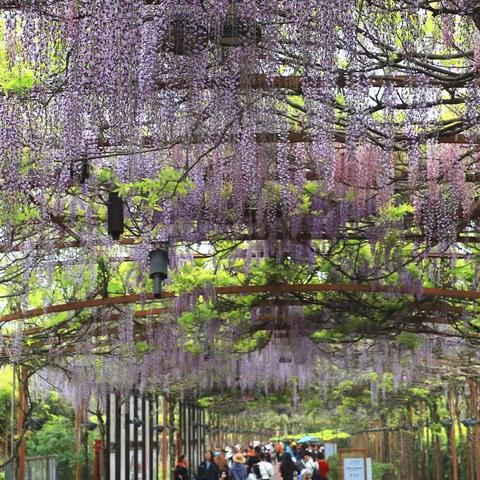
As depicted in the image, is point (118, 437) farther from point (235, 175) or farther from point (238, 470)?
point (235, 175)

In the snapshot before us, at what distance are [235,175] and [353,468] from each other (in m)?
7.64

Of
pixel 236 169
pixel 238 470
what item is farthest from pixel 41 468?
pixel 236 169

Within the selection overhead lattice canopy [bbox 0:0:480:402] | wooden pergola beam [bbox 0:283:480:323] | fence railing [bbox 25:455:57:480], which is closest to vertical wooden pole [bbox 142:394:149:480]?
fence railing [bbox 25:455:57:480]

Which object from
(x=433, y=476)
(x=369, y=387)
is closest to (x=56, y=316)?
(x=433, y=476)

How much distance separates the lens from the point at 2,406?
50.5 ft

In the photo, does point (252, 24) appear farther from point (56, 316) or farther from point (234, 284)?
point (56, 316)

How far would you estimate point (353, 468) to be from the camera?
1366cm

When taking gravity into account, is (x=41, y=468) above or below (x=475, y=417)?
below

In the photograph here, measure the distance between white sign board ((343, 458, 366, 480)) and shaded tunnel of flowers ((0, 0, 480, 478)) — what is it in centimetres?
153

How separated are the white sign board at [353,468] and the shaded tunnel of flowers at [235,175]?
5.03ft

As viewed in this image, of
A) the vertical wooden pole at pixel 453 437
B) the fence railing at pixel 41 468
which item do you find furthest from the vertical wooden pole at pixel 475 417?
the fence railing at pixel 41 468

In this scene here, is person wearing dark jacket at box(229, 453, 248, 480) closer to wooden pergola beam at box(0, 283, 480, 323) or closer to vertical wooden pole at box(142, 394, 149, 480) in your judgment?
vertical wooden pole at box(142, 394, 149, 480)

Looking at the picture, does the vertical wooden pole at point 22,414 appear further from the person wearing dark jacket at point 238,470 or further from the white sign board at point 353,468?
the white sign board at point 353,468

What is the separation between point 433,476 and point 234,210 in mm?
13675
